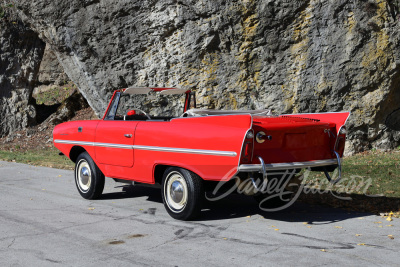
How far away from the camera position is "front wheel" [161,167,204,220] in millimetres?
6000

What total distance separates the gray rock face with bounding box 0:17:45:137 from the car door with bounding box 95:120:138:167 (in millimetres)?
12857

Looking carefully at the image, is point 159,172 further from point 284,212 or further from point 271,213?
point 284,212

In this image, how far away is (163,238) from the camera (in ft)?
17.7

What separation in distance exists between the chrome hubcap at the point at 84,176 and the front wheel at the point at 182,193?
1.99 metres

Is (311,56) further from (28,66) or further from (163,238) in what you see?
(28,66)

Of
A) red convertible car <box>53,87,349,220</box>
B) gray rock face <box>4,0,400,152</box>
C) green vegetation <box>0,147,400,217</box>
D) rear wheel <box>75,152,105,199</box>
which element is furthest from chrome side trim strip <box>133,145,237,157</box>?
gray rock face <box>4,0,400,152</box>

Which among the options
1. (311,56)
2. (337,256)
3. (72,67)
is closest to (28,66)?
(72,67)

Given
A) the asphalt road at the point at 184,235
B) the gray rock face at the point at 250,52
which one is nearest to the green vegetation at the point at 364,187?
the asphalt road at the point at 184,235

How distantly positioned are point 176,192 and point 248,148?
4.23 feet

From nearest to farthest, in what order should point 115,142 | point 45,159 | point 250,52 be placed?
point 115,142, point 250,52, point 45,159

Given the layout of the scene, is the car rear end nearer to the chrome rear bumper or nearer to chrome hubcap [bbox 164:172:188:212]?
the chrome rear bumper

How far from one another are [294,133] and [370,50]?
697 centimetres

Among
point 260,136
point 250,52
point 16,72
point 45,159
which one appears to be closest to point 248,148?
point 260,136

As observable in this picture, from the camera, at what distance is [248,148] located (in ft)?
18.2
